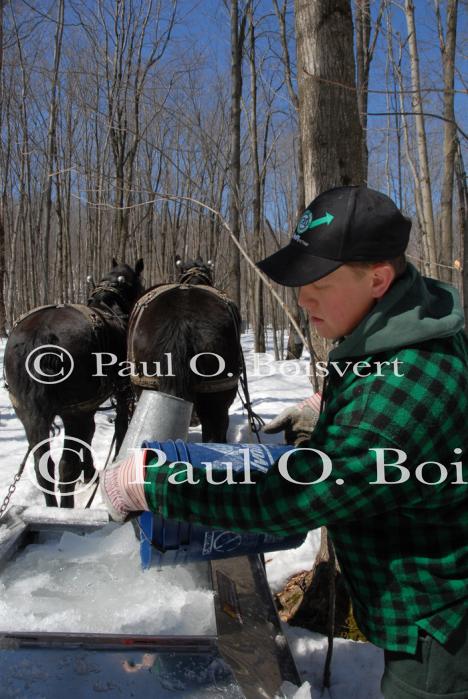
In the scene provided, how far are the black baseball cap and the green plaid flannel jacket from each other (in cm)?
21

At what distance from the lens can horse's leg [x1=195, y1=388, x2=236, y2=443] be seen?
3824 mm

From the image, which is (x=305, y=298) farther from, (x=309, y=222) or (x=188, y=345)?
(x=188, y=345)

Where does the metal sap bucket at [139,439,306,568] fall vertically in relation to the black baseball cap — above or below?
below

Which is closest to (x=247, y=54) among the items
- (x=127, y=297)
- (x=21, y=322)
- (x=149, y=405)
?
(x=127, y=297)

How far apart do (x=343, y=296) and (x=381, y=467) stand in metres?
0.37

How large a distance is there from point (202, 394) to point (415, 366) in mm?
2831

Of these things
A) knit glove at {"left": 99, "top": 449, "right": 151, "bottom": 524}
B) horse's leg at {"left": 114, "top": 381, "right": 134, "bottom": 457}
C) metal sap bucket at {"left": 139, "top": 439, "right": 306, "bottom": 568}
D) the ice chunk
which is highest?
knit glove at {"left": 99, "top": 449, "right": 151, "bottom": 524}

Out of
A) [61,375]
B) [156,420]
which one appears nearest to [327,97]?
[156,420]

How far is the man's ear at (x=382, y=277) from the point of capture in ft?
3.64

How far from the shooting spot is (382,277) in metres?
1.11

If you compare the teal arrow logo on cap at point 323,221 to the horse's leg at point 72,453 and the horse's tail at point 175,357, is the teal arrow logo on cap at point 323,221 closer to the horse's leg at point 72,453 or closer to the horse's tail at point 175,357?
the horse's tail at point 175,357

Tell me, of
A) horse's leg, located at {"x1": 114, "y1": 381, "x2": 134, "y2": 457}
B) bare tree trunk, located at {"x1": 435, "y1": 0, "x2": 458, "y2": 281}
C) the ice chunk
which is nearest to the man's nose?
the ice chunk

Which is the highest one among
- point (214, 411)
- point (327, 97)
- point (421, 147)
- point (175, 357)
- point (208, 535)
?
point (421, 147)

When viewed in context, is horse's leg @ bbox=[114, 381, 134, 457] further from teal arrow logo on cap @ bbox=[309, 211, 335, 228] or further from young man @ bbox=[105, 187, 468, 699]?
teal arrow logo on cap @ bbox=[309, 211, 335, 228]
